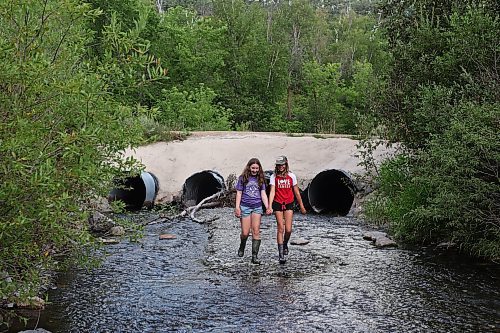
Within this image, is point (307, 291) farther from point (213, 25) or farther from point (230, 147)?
point (213, 25)

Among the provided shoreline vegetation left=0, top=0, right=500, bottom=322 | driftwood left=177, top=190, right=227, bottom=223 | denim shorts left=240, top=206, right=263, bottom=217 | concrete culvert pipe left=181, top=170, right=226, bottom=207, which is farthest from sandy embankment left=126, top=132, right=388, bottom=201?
denim shorts left=240, top=206, right=263, bottom=217

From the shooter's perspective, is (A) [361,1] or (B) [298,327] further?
(A) [361,1]

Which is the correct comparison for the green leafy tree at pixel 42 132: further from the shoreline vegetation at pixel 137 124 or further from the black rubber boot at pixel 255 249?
the black rubber boot at pixel 255 249

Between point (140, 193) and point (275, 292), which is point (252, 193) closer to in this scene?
point (275, 292)

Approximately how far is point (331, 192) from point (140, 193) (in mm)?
6305

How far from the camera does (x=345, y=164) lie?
19.8 metres

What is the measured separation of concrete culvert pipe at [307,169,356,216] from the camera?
61.1 ft

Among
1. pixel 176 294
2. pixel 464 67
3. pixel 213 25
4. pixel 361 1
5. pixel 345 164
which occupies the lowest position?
pixel 176 294

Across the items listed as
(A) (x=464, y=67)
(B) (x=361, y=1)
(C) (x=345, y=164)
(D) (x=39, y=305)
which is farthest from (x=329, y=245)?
(B) (x=361, y=1)

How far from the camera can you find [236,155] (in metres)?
22.2

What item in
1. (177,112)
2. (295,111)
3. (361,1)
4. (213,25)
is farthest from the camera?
(361,1)

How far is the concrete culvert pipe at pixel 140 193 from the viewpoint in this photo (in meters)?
19.8

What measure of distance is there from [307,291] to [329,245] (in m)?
3.84

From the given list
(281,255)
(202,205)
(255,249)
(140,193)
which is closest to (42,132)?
(255,249)
